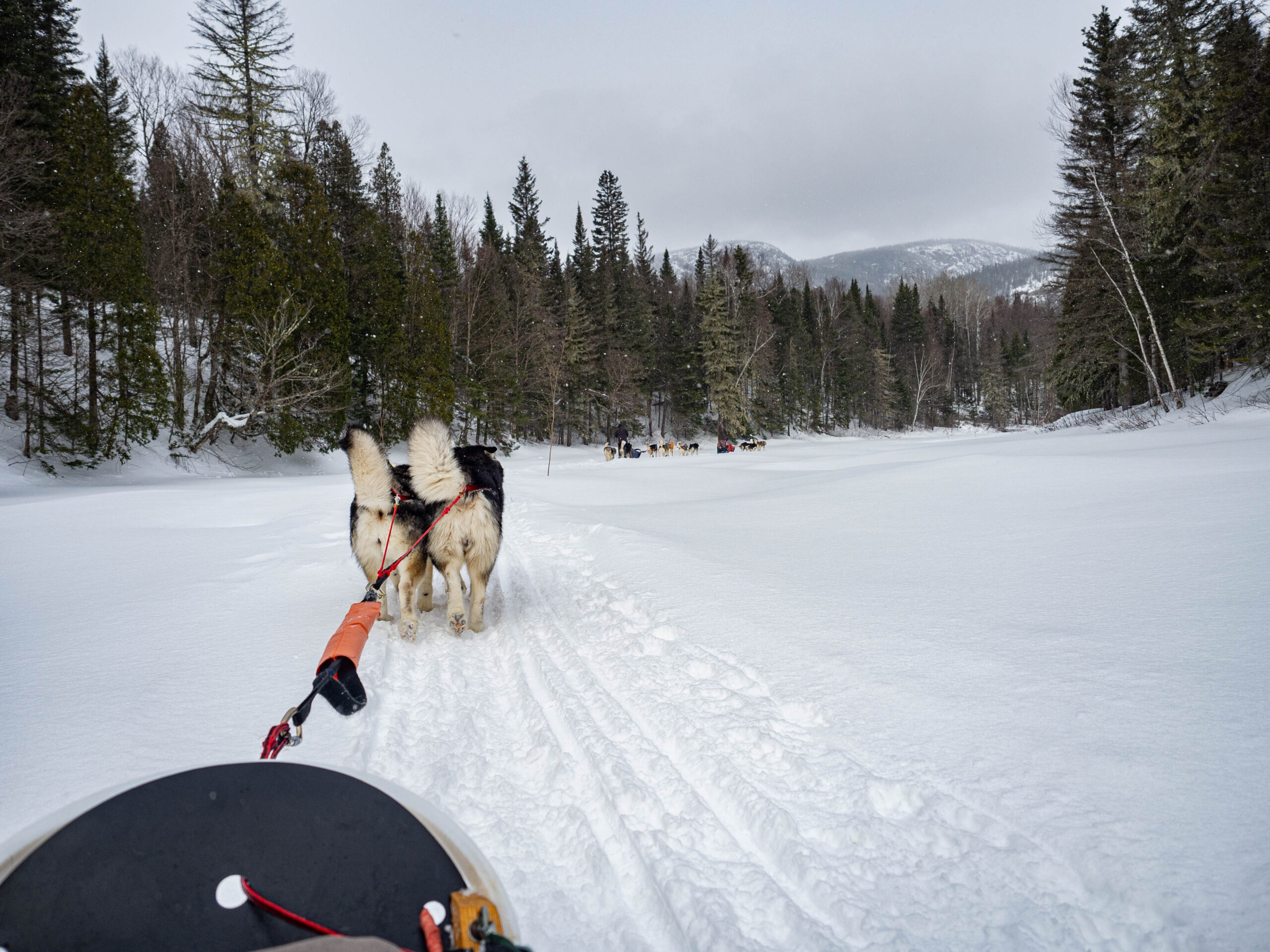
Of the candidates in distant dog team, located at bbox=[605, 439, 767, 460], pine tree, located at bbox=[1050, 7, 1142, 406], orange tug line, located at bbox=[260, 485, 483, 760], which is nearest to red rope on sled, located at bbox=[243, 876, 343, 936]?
orange tug line, located at bbox=[260, 485, 483, 760]

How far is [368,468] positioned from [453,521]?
2.27ft

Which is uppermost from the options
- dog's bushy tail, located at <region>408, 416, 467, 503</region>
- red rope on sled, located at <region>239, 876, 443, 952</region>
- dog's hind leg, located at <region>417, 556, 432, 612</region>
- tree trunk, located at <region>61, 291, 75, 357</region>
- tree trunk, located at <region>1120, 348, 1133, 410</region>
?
tree trunk, located at <region>61, 291, 75, 357</region>

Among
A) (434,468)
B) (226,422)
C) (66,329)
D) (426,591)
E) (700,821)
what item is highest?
(66,329)

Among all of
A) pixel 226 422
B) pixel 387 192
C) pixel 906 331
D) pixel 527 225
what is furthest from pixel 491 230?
pixel 906 331

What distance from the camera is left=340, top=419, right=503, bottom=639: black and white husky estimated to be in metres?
4.02

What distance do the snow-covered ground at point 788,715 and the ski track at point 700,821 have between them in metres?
0.01

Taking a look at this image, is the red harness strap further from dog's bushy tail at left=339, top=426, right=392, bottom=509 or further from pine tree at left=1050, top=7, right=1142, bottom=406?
pine tree at left=1050, top=7, right=1142, bottom=406

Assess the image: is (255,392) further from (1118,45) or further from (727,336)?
(1118,45)

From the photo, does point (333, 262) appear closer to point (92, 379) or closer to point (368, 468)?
point (92, 379)

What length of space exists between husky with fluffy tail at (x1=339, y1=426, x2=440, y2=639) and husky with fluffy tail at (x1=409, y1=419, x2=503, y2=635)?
0.41 feet

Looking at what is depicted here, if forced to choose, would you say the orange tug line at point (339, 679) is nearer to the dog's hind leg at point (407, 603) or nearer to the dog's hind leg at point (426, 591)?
the dog's hind leg at point (407, 603)

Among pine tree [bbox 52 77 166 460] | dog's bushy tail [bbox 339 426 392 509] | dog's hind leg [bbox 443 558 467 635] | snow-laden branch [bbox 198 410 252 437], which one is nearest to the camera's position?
dog's bushy tail [bbox 339 426 392 509]

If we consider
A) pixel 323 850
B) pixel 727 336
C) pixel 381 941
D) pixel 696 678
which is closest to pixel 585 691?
pixel 696 678

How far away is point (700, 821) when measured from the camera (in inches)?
83.8
